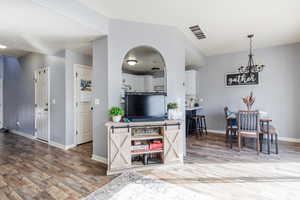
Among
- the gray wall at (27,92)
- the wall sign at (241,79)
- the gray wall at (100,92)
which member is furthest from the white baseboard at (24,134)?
the wall sign at (241,79)

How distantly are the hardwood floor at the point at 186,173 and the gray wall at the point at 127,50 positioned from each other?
27.4 inches

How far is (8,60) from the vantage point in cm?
567

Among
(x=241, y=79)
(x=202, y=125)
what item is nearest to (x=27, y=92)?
(x=202, y=125)

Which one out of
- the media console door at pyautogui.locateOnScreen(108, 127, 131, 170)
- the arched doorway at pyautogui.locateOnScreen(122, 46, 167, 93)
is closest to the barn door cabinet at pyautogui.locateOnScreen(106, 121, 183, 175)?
the media console door at pyautogui.locateOnScreen(108, 127, 131, 170)

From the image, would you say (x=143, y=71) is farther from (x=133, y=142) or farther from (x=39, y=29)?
(x=39, y=29)

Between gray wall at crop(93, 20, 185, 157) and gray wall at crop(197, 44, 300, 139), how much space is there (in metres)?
2.63

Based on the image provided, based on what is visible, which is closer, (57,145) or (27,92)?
(57,145)

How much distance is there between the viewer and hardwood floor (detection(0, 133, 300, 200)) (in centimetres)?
190

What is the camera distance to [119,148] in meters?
2.38

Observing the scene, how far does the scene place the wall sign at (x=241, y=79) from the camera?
4.61 meters

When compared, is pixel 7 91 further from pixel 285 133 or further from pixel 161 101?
pixel 285 133

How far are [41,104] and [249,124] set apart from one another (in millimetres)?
5401

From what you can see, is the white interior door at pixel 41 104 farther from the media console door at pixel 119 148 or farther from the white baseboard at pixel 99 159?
the media console door at pixel 119 148

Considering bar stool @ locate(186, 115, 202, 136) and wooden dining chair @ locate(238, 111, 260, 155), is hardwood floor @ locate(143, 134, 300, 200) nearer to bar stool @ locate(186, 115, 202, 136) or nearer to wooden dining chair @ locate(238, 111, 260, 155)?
wooden dining chair @ locate(238, 111, 260, 155)
